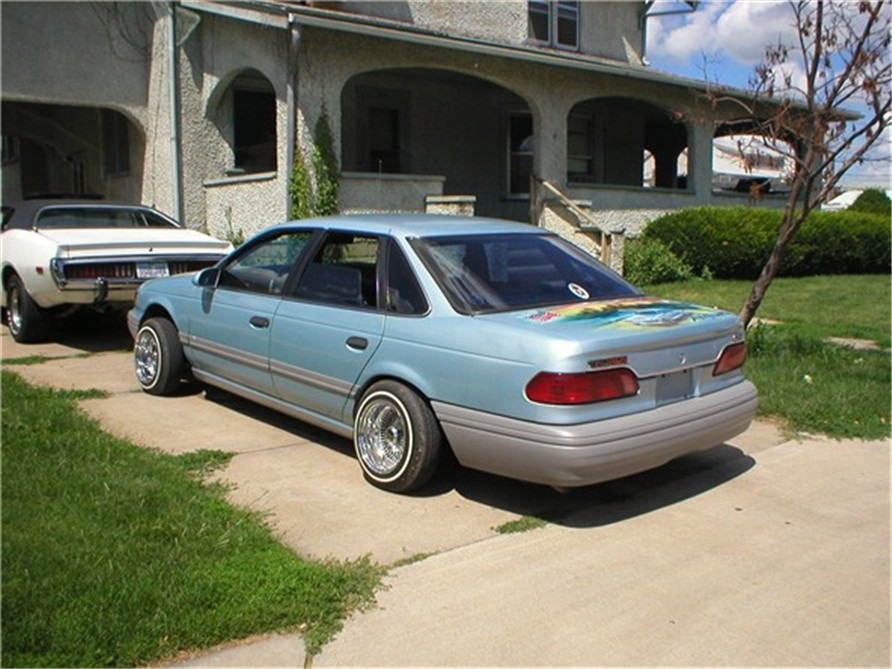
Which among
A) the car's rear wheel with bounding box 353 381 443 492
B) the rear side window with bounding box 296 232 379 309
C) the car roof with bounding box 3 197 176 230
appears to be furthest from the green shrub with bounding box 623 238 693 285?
the car's rear wheel with bounding box 353 381 443 492

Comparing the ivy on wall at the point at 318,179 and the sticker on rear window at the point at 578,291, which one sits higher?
the ivy on wall at the point at 318,179

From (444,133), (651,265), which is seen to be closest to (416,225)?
(651,265)

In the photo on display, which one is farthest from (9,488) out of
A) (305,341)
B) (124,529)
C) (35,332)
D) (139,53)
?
(139,53)

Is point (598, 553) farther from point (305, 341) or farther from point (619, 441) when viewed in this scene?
point (305, 341)

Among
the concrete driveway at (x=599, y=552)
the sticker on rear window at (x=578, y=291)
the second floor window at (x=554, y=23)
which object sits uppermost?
the second floor window at (x=554, y=23)

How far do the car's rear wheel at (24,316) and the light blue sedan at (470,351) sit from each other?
364 centimetres

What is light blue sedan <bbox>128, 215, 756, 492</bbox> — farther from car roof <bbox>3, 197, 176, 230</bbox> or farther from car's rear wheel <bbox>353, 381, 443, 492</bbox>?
car roof <bbox>3, 197, 176, 230</bbox>

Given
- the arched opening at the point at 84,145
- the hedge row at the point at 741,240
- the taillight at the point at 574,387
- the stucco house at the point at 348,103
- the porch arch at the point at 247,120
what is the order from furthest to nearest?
1. the arched opening at the point at 84,145
2. the hedge row at the point at 741,240
3. the porch arch at the point at 247,120
4. the stucco house at the point at 348,103
5. the taillight at the point at 574,387

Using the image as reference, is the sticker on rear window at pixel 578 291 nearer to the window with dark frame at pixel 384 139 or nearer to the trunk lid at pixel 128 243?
the trunk lid at pixel 128 243

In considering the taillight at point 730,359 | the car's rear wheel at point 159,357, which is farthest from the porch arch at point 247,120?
the taillight at point 730,359

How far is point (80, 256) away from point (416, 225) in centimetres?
435

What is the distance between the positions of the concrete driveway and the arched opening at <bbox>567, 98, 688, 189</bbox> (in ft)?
47.0

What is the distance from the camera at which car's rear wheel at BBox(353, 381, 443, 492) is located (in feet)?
15.7

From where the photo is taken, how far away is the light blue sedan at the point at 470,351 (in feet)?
14.5
